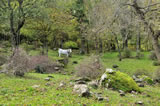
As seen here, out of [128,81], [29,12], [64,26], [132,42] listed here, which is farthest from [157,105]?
[132,42]

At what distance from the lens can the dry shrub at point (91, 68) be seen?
46.7 feet

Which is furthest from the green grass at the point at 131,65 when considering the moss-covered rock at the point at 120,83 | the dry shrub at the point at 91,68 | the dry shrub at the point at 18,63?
the dry shrub at the point at 18,63

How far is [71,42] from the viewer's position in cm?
3997

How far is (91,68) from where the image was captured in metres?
14.3

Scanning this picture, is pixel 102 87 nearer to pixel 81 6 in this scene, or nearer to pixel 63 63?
pixel 63 63

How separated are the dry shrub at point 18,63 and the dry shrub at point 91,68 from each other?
4836 millimetres

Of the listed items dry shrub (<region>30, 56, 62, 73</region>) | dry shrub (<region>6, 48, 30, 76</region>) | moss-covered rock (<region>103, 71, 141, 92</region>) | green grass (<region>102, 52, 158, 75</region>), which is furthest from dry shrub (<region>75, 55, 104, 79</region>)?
green grass (<region>102, 52, 158, 75</region>)

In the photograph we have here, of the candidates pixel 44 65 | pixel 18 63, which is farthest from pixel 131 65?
pixel 18 63

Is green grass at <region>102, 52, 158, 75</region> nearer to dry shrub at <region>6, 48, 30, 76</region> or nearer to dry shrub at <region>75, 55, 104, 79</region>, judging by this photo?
dry shrub at <region>75, 55, 104, 79</region>

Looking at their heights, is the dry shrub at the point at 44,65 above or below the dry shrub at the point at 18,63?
below

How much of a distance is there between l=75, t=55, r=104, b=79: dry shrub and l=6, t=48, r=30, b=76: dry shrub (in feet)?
15.9

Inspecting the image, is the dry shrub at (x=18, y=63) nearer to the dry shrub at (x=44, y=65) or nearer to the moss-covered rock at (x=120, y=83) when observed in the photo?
the dry shrub at (x=44, y=65)

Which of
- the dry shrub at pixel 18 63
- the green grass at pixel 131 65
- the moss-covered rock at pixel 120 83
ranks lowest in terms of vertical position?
the green grass at pixel 131 65

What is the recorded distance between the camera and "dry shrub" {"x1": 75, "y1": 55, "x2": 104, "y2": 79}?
46.7 ft
